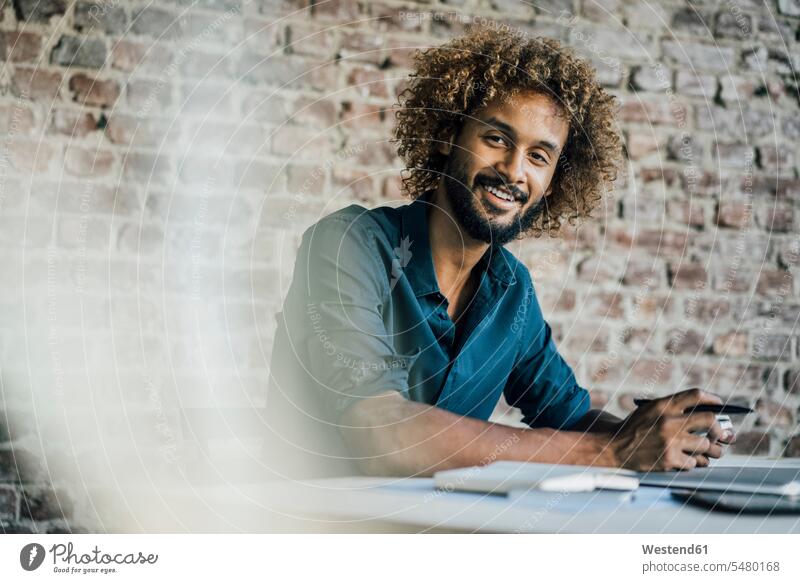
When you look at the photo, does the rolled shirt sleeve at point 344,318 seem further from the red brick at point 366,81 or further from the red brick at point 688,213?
the red brick at point 688,213

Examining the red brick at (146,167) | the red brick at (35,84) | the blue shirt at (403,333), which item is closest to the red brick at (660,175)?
the blue shirt at (403,333)

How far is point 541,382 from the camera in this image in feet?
3.32

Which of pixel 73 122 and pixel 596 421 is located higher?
pixel 73 122

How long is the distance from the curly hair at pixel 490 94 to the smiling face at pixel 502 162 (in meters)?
0.02

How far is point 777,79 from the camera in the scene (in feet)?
3.52

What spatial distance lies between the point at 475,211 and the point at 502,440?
31 cm

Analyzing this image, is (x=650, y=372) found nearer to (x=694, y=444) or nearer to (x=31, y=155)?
(x=694, y=444)

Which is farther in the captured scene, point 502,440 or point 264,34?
point 264,34

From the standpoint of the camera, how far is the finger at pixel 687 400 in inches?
30.0

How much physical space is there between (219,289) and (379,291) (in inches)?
7.5

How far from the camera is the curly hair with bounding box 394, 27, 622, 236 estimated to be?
97cm

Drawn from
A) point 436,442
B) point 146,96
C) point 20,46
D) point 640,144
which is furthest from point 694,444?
point 20,46

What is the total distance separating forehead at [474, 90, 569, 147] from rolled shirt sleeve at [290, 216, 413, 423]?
0.21 meters
